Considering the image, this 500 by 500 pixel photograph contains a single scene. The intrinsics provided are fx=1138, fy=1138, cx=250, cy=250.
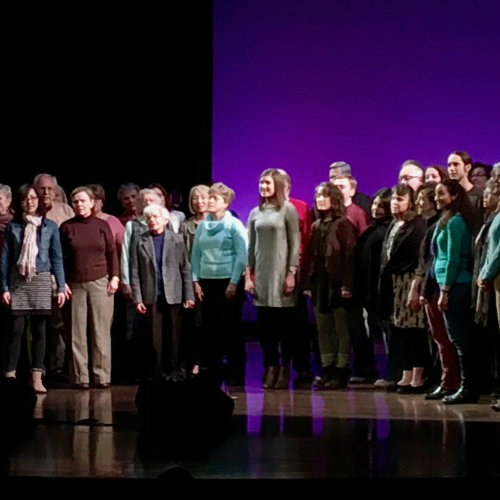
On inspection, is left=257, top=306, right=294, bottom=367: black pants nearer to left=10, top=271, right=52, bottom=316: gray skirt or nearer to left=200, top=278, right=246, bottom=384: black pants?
left=200, top=278, right=246, bottom=384: black pants

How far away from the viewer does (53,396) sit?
7.36m

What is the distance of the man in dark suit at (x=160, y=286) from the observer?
798 cm

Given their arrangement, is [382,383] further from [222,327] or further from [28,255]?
[28,255]

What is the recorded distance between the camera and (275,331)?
7.77 m

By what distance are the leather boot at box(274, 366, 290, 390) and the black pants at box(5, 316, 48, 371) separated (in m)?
1.59

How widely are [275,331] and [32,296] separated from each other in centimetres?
165

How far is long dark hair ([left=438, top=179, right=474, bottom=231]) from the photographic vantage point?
6.85 m

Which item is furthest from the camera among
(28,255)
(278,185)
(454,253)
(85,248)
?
(85,248)

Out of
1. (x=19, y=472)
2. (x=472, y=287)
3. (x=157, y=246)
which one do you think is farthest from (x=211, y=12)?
(x=19, y=472)

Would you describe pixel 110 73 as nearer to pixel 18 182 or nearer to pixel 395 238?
pixel 18 182

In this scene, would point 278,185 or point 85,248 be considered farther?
point 85,248

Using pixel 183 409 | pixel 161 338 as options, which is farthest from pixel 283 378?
pixel 183 409

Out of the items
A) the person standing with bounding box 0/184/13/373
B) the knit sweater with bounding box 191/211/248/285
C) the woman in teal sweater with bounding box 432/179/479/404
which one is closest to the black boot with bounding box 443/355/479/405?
the woman in teal sweater with bounding box 432/179/479/404

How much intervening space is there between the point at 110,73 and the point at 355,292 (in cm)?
421
